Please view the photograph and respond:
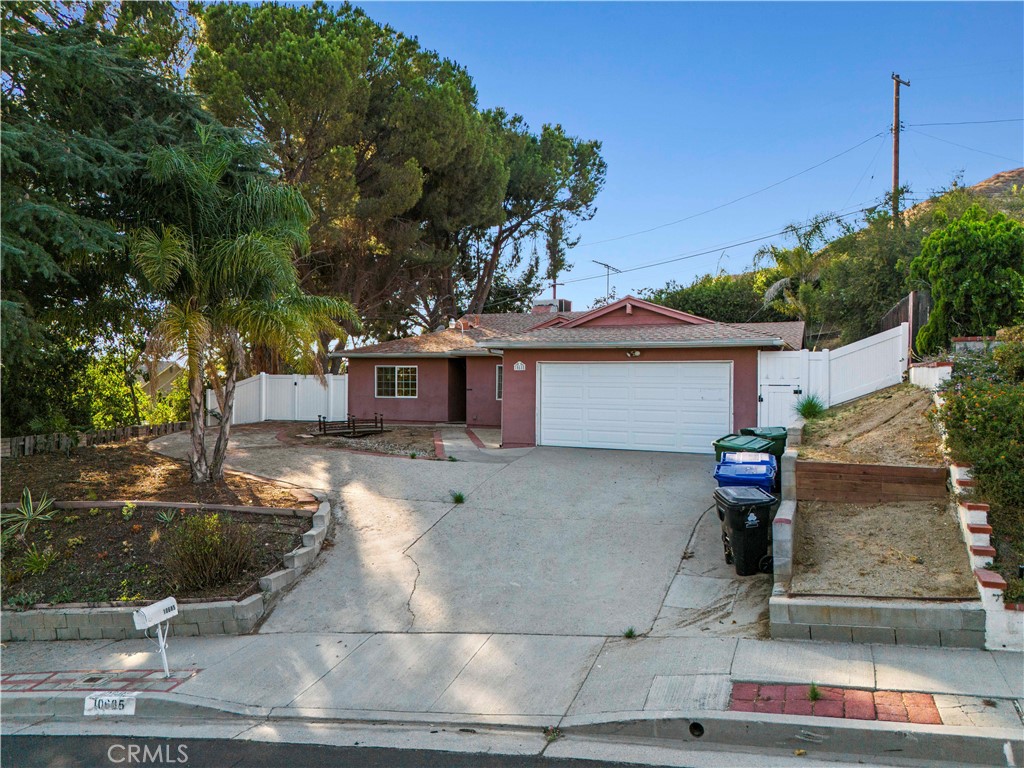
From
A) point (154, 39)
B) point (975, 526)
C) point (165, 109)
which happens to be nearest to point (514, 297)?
point (154, 39)

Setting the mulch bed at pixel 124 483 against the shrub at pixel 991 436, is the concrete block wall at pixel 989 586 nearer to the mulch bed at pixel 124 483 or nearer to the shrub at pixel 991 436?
the shrub at pixel 991 436

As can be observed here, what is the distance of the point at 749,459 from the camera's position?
8734 mm

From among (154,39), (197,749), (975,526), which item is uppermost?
(154,39)

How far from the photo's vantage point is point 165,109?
1151 cm

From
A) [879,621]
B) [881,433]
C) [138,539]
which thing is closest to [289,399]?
[138,539]

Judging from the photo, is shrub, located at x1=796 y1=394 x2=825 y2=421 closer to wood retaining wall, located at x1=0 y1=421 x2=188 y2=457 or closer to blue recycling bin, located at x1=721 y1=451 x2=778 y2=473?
blue recycling bin, located at x1=721 y1=451 x2=778 y2=473

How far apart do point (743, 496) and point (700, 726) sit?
3.12 m

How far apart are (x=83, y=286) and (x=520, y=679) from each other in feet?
32.4

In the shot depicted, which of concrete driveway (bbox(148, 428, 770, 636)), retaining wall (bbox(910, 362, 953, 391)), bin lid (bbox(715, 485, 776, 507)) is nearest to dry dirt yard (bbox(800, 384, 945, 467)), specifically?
retaining wall (bbox(910, 362, 953, 391))

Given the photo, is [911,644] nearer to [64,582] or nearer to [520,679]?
[520,679]

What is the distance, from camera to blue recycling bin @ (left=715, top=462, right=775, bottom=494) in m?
8.55

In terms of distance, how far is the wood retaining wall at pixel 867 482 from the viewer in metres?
7.48

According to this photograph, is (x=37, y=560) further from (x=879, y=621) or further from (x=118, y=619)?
(x=879, y=621)

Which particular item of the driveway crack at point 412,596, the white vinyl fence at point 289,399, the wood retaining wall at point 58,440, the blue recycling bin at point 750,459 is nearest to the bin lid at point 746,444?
the blue recycling bin at point 750,459
